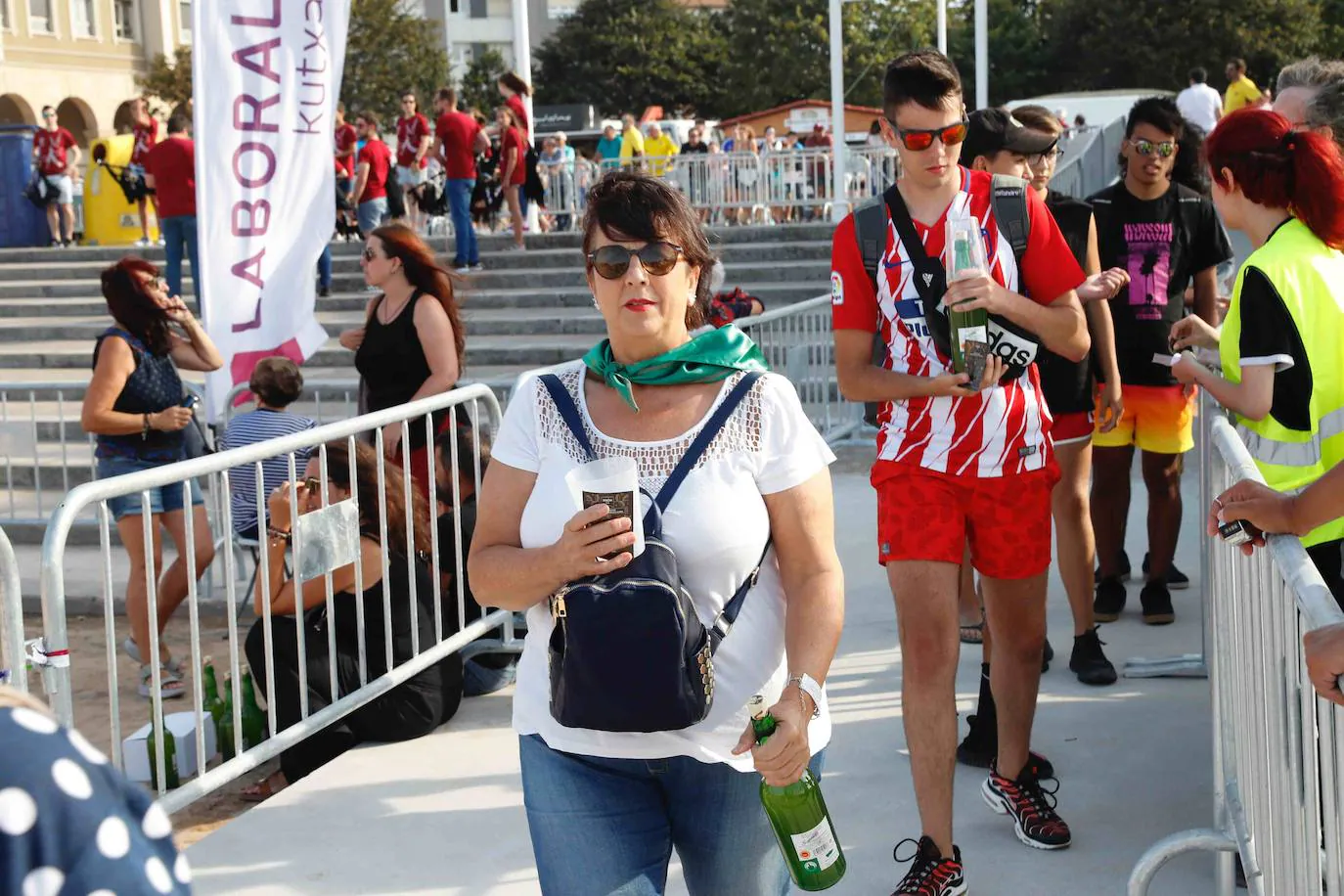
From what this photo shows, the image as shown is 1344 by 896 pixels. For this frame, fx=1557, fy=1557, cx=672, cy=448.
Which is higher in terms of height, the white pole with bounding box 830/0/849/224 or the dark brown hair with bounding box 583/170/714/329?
the white pole with bounding box 830/0/849/224

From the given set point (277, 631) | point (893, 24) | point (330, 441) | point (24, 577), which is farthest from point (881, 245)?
point (893, 24)

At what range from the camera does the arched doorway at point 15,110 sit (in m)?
51.3

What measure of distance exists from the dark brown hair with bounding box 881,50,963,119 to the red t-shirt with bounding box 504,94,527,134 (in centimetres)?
1464

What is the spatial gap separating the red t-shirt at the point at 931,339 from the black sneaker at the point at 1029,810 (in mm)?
954

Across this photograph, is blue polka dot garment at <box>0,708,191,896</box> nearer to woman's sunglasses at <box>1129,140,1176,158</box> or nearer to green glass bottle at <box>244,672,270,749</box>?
green glass bottle at <box>244,672,270,749</box>

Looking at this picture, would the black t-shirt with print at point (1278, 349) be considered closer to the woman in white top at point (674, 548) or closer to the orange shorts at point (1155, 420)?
the woman in white top at point (674, 548)

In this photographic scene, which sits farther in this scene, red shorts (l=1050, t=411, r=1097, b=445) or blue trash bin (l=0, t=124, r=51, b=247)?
blue trash bin (l=0, t=124, r=51, b=247)

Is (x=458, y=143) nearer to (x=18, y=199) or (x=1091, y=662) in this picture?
(x=18, y=199)

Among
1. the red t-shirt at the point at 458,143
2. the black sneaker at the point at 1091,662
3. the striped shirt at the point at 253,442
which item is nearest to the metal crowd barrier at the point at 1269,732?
the black sneaker at the point at 1091,662

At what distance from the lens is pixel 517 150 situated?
18.1 meters

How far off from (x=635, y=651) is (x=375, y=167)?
17.2 meters

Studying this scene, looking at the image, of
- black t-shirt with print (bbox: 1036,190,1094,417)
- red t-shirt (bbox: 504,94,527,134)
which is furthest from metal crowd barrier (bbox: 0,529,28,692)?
red t-shirt (bbox: 504,94,527,134)

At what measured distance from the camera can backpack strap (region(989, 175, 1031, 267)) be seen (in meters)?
3.94

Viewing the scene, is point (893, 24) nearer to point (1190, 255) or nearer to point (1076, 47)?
point (1076, 47)
